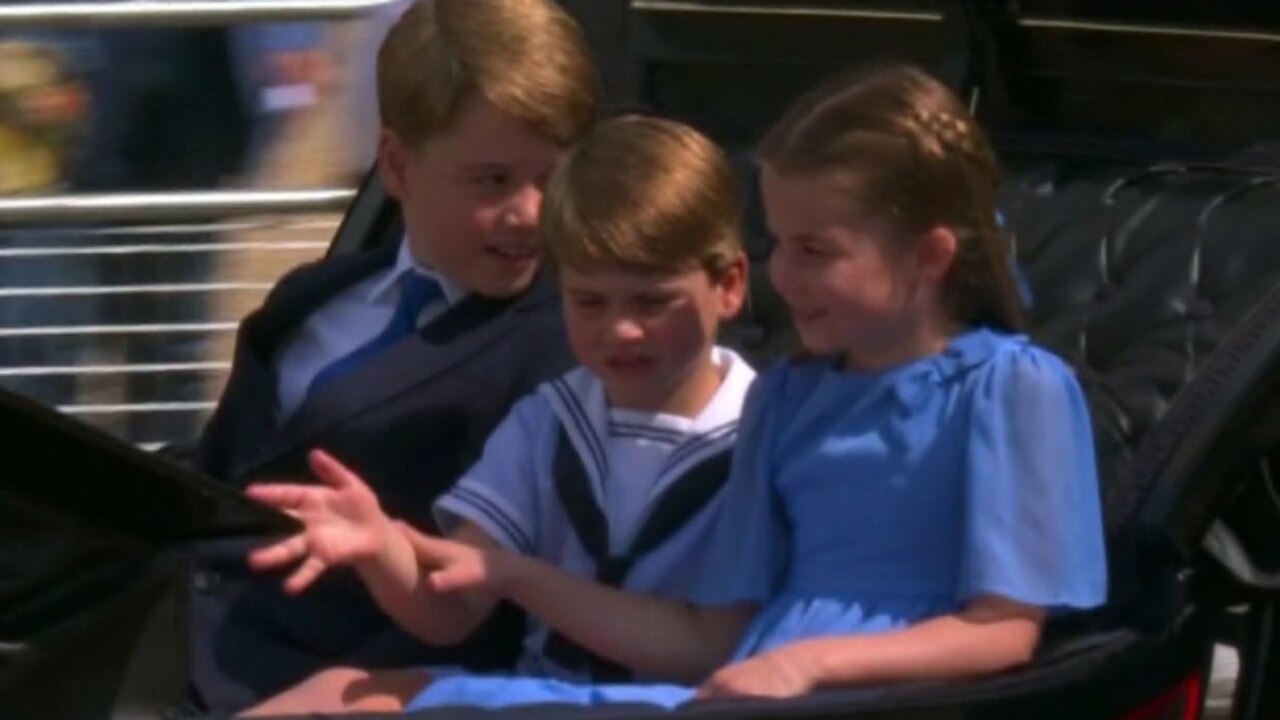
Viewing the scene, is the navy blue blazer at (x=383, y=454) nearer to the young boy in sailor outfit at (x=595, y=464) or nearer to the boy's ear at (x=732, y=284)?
the young boy in sailor outfit at (x=595, y=464)

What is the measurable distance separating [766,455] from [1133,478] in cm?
32

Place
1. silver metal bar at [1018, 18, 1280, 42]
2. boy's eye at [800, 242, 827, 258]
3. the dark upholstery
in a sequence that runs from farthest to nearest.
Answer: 1. silver metal bar at [1018, 18, 1280, 42]
2. the dark upholstery
3. boy's eye at [800, 242, 827, 258]

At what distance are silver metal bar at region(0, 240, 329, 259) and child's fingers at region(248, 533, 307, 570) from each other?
2.23m

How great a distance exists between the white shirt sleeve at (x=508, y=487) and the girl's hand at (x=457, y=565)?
8cm

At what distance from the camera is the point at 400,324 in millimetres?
3162

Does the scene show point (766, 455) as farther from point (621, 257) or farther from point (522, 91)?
point (522, 91)

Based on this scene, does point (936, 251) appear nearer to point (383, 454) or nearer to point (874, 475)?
point (874, 475)

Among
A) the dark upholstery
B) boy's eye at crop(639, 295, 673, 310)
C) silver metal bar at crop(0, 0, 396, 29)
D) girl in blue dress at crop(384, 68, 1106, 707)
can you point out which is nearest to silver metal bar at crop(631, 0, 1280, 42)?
the dark upholstery

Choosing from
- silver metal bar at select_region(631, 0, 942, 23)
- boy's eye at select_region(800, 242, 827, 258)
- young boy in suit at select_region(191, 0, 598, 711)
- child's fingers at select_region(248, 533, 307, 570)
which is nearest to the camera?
child's fingers at select_region(248, 533, 307, 570)

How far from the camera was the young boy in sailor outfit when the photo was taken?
2832 millimetres

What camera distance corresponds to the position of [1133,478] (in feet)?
9.57

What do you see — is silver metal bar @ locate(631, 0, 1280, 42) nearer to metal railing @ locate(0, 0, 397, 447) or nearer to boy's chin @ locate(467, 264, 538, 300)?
boy's chin @ locate(467, 264, 538, 300)

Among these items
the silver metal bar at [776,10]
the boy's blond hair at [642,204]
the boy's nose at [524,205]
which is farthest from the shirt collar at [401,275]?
the silver metal bar at [776,10]

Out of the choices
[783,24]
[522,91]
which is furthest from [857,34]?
[522,91]
